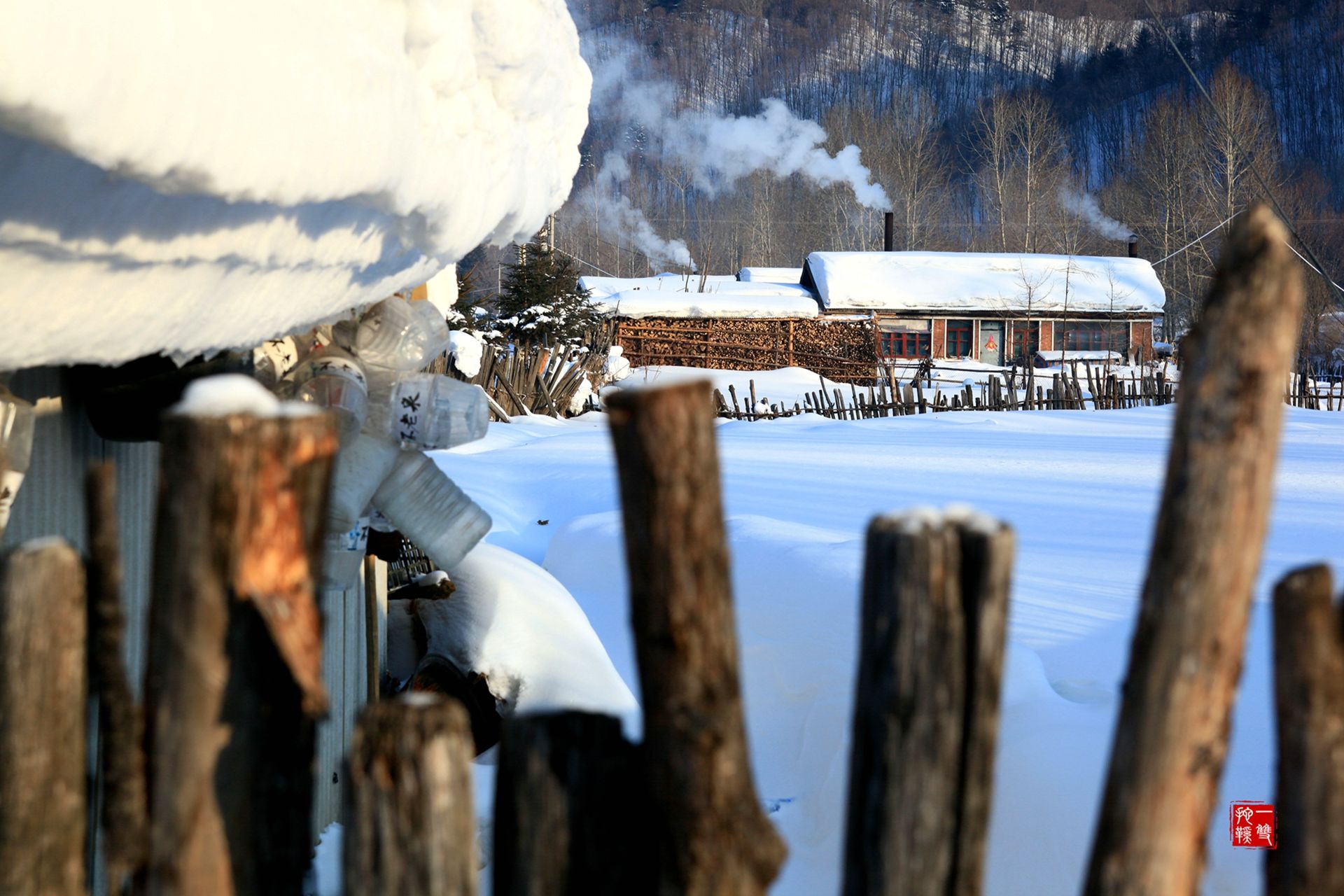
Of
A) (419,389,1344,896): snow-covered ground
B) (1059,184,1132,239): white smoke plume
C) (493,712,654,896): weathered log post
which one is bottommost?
(419,389,1344,896): snow-covered ground

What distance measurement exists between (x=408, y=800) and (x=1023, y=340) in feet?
105

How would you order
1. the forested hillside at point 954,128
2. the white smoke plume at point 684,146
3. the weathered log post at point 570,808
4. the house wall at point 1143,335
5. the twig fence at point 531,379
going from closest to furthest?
the weathered log post at point 570,808
the twig fence at point 531,379
the house wall at point 1143,335
the forested hillside at point 954,128
the white smoke plume at point 684,146

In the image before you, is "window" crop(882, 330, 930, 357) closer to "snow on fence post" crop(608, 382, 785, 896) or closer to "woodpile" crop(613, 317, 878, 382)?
"woodpile" crop(613, 317, 878, 382)

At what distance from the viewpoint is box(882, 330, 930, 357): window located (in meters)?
30.0

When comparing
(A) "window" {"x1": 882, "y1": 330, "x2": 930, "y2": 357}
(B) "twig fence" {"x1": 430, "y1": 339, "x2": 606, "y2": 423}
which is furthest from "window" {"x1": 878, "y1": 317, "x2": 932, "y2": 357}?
(B) "twig fence" {"x1": 430, "y1": 339, "x2": 606, "y2": 423}

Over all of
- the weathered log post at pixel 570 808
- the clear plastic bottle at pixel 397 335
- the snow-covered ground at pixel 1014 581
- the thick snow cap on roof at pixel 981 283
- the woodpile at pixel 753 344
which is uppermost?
the thick snow cap on roof at pixel 981 283

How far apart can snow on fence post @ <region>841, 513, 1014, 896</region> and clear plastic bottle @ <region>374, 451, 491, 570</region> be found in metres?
1.63

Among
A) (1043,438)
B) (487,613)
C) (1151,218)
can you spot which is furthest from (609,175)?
(487,613)

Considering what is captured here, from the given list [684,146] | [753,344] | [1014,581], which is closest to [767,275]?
[753,344]

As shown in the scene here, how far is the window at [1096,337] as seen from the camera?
30.7m

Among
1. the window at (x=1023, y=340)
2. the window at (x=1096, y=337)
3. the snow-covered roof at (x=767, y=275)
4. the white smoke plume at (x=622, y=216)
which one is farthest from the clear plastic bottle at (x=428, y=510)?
the white smoke plume at (x=622, y=216)

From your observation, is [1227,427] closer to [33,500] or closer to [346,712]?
[33,500]

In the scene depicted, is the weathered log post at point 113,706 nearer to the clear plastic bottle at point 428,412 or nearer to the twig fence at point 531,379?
the clear plastic bottle at point 428,412

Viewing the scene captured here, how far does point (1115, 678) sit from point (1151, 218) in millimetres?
48620
